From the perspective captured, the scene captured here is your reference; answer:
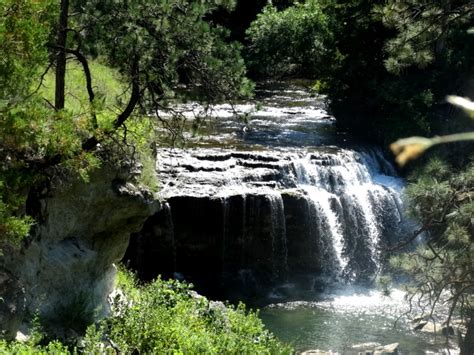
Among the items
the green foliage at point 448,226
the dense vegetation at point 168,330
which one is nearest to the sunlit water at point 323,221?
the green foliage at point 448,226

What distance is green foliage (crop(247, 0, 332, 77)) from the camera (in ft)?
79.3

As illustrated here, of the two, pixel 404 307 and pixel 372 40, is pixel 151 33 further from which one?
pixel 372 40

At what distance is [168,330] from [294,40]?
17.9 meters

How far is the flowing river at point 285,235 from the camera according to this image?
604 inches

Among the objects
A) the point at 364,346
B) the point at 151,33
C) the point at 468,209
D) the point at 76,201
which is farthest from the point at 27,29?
the point at 364,346

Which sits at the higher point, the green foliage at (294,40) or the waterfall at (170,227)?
the green foliage at (294,40)

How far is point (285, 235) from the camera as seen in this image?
17531mm

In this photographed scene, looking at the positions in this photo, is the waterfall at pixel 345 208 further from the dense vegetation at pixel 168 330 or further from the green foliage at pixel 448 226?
the dense vegetation at pixel 168 330

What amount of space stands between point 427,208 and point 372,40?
13.2 meters

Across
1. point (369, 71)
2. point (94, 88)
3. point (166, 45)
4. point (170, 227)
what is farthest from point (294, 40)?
point (166, 45)

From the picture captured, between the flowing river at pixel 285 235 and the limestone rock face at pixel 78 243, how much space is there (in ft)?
17.6

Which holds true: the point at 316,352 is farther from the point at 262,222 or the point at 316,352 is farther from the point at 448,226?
the point at 262,222

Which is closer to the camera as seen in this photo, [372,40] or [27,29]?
[27,29]

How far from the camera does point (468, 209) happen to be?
928 centimetres
